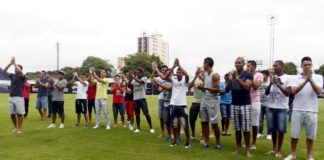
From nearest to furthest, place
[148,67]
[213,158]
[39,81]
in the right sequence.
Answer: [213,158], [39,81], [148,67]

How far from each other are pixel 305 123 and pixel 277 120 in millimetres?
905

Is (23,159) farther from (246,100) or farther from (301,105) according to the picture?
(301,105)

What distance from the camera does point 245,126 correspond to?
7.94 m

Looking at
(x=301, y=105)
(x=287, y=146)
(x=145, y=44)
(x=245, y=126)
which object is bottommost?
(x=287, y=146)

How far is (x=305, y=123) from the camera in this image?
289 inches

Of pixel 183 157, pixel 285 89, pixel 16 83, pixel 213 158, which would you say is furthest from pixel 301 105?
pixel 16 83

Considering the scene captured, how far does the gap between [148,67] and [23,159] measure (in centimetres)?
7814

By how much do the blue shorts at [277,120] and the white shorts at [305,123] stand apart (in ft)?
1.88

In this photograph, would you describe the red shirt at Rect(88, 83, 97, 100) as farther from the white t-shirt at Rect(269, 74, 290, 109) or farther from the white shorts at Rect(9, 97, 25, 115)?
the white t-shirt at Rect(269, 74, 290, 109)

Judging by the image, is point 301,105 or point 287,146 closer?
point 301,105

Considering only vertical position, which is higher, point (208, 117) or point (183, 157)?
point (208, 117)

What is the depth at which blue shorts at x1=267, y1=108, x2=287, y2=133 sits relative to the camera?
807 cm

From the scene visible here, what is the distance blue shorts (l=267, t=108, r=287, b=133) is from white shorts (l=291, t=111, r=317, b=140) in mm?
573

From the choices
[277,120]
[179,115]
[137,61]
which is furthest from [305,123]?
[137,61]
